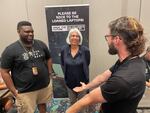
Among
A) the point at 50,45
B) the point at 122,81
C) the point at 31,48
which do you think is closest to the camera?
the point at 122,81

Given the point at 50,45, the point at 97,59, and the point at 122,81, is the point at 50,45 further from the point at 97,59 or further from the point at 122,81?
the point at 122,81

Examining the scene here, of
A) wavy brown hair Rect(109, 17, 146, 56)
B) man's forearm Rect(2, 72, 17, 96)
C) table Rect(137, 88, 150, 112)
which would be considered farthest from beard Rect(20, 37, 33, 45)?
table Rect(137, 88, 150, 112)

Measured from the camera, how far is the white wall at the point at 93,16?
360 centimetres

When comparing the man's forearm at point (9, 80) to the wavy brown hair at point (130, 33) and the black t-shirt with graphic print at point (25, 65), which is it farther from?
the wavy brown hair at point (130, 33)

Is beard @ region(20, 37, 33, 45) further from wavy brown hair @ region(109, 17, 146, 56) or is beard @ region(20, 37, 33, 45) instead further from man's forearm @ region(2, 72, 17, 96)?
wavy brown hair @ region(109, 17, 146, 56)

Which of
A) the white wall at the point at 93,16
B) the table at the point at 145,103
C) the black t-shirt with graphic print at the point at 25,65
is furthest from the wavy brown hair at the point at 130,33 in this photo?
the white wall at the point at 93,16

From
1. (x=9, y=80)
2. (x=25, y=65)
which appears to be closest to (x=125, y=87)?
(x=25, y=65)

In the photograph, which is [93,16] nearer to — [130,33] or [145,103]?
[145,103]

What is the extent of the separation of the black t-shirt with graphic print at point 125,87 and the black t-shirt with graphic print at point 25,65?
4.67 ft

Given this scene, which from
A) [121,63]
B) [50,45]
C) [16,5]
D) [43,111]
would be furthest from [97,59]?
[121,63]

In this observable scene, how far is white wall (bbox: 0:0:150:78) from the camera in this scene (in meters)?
3.60

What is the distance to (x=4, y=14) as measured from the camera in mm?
3906

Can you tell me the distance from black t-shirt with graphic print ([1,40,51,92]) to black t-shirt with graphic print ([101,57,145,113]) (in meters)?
1.42

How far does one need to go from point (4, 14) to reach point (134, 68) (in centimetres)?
324
